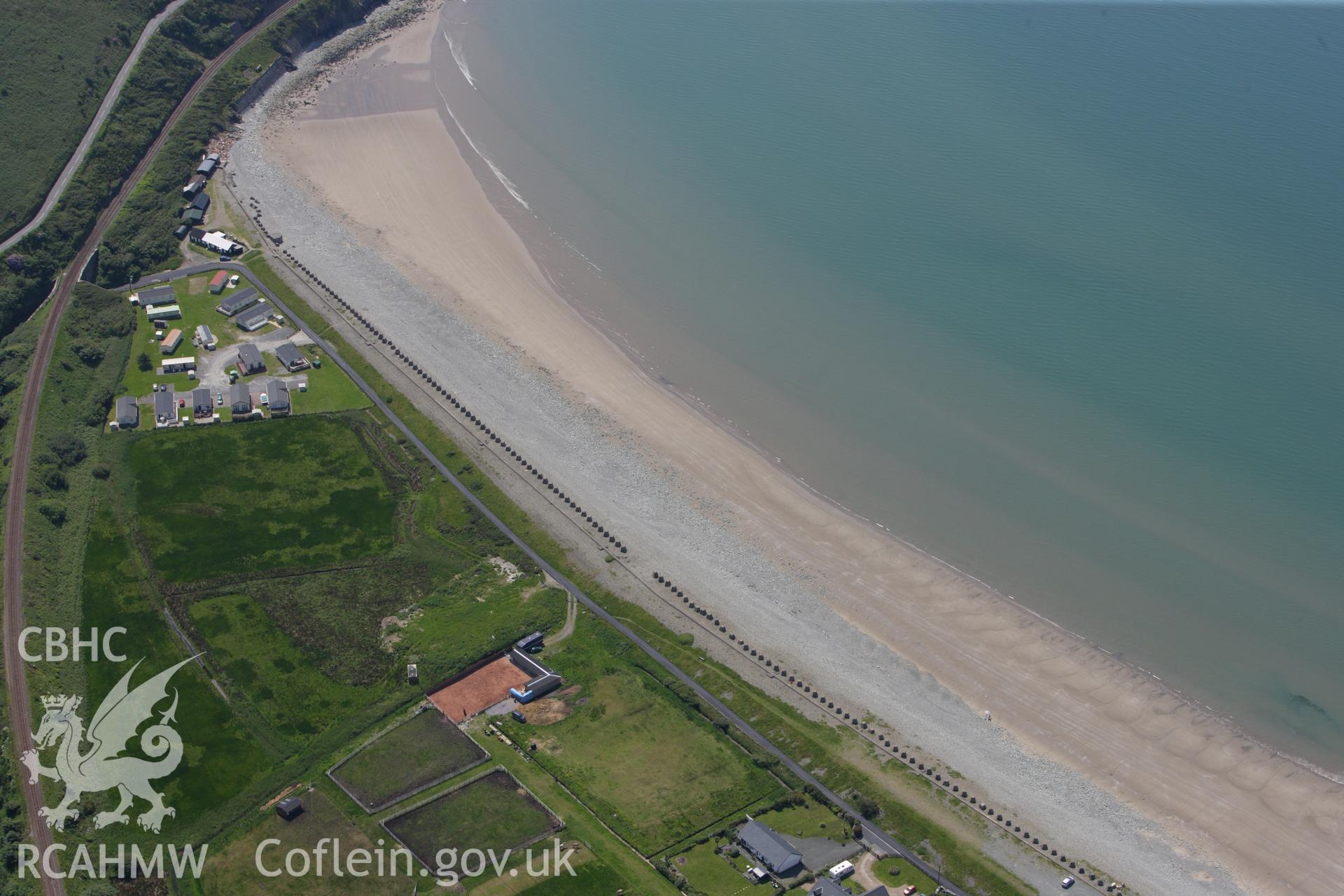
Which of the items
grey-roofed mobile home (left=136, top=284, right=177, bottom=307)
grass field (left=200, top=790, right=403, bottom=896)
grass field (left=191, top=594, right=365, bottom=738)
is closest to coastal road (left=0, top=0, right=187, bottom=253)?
grey-roofed mobile home (left=136, top=284, right=177, bottom=307)

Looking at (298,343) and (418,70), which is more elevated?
(418,70)

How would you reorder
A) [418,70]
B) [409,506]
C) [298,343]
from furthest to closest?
1. [418,70]
2. [298,343]
3. [409,506]

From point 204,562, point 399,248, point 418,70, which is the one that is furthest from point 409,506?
point 418,70

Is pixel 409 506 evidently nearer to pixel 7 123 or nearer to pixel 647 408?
pixel 647 408

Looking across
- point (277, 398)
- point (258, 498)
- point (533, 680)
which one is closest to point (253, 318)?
point (277, 398)

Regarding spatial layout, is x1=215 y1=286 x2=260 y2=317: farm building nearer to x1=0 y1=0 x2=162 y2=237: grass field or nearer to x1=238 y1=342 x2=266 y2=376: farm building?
x1=238 y1=342 x2=266 y2=376: farm building

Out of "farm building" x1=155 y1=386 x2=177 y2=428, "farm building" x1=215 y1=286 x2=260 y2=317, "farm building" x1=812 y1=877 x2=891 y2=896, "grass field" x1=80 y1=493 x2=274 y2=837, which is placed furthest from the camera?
"farm building" x1=215 y1=286 x2=260 y2=317
